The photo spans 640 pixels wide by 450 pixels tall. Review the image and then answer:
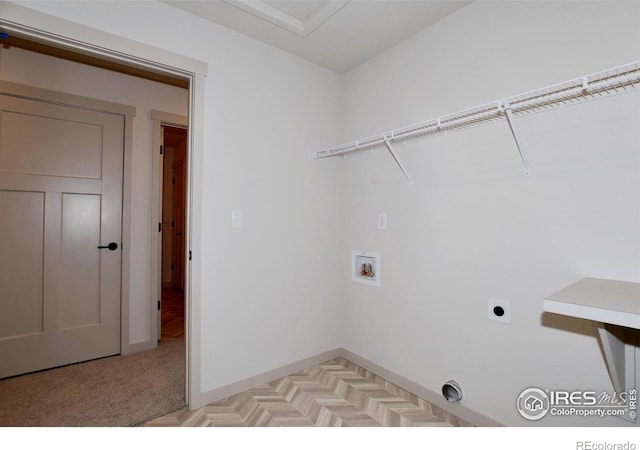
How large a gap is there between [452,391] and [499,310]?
565 mm

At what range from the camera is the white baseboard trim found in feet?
5.83

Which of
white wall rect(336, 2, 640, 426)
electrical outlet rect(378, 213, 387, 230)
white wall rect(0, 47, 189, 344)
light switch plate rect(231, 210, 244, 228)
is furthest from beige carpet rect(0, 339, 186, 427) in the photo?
electrical outlet rect(378, 213, 387, 230)

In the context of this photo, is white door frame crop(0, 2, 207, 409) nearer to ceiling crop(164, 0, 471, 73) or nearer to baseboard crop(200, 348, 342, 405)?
baseboard crop(200, 348, 342, 405)

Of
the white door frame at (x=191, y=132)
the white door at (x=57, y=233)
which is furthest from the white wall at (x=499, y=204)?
the white door at (x=57, y=233)

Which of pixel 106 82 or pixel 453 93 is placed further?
pixel 106 82

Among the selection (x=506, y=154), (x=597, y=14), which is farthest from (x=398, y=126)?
(x=597, y=14)

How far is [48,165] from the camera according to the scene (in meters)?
2.48

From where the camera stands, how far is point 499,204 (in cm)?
169

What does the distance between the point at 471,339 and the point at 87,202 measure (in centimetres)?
307

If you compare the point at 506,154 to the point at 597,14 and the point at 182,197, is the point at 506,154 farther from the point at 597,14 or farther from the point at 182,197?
the point at 182,197

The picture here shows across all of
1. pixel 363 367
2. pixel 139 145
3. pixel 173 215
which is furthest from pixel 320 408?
pixel 173 215

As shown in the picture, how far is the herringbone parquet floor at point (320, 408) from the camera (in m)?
1.78

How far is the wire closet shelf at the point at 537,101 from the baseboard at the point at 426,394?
4.39 feet

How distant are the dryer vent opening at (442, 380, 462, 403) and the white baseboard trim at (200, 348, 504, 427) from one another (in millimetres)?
56
